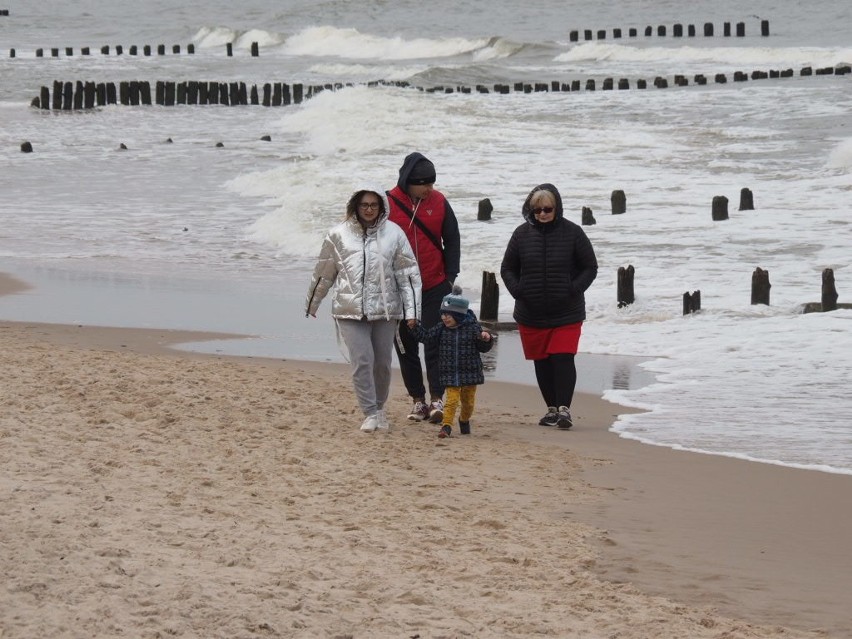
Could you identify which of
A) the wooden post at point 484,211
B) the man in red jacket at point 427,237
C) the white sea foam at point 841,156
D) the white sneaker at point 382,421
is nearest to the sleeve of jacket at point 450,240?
the man in red jacket at point 427,237

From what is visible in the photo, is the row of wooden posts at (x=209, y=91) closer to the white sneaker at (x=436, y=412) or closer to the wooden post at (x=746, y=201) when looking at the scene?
the wooden post at (x=746, y=201)

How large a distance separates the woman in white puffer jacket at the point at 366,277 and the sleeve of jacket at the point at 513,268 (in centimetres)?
71

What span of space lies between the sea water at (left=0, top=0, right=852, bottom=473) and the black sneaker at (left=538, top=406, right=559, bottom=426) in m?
0.39

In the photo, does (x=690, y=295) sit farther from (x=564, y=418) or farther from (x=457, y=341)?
(x=457, y=341)

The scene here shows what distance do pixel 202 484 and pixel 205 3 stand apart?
94.9m

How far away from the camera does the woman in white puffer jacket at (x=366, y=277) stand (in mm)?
7992

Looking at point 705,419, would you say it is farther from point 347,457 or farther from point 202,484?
point 202,484

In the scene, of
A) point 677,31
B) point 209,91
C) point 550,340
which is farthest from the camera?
point 677,31

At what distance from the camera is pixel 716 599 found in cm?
539

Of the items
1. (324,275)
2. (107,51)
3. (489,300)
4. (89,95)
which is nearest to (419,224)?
(324,275)

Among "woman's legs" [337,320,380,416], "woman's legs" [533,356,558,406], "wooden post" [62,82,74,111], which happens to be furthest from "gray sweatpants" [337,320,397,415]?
"wooden post" [62,82,74,111]

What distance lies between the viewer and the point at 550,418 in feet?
28.7

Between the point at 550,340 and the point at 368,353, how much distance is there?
44.1 inches

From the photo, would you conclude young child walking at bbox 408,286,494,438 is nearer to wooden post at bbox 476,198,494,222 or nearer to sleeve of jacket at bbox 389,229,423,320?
sleeve of jacket at bbox 389,229,423,320
